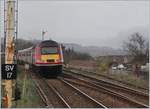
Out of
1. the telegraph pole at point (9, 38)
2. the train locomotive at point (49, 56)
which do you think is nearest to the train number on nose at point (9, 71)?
the telegraph pole at point (9, 38)

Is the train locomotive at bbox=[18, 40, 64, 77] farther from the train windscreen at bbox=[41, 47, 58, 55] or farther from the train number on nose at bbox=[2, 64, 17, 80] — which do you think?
the train number on nose at bbox=[2, 64, 17, 80]

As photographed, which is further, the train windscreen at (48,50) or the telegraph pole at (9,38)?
the train windscreen at (48,50)

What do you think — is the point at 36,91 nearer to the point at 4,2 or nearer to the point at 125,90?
the point at 125,90

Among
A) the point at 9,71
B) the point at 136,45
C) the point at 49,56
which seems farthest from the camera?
the point at 136,45

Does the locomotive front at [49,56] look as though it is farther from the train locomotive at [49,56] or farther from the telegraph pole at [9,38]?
the telegraph pole at [9,38]

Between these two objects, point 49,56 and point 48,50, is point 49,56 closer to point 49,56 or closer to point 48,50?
point 49,56

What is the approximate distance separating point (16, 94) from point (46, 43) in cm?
1798

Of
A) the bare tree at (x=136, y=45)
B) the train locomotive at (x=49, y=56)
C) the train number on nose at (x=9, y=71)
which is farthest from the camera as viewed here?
the bare tree at (x=136, y=45)

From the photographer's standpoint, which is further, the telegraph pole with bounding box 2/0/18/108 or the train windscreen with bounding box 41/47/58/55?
the train windscreen with bounding box 41/47/58/55

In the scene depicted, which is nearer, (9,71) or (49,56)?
(9,71)

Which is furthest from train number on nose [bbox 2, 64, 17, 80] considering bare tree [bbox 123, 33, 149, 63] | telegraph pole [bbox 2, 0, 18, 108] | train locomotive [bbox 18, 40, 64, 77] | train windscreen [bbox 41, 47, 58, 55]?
bare tree [bbox 123, 33, 149, 63]

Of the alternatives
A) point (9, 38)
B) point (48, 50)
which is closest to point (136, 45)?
point (48, 50)

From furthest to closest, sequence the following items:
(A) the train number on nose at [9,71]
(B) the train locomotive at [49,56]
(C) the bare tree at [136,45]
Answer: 1. (C) the bare tree at [136,45]
2. (B) the train locomotive at [49,56]
3. (A) the train number on nose at [9,71]

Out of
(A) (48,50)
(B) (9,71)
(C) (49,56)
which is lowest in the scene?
(B) (9,71)
